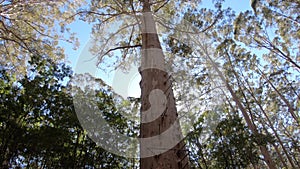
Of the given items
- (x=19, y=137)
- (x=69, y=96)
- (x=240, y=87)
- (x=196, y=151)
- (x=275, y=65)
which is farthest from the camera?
(x=275, y=65)

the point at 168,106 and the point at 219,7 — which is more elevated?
the point at 219,7

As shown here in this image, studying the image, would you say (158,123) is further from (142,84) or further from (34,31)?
(34,31)

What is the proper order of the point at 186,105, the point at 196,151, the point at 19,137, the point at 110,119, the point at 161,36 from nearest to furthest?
the point at 19,137
the point at 196,151
the point at 110,119
the point at 186,105
the point at 161,36

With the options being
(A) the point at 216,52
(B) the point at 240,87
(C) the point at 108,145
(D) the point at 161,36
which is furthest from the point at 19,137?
(B) the point at 240,87

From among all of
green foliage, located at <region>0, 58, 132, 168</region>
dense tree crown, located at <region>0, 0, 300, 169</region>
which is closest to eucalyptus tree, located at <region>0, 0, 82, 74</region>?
dense tree crown, located at <region>0, 0, 300, 169</region>

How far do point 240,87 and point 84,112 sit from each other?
25.1 feet

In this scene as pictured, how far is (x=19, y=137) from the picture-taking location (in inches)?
120

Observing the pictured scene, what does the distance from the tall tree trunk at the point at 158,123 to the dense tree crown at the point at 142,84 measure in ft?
0.05

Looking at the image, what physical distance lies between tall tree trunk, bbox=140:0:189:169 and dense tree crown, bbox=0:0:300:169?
15mm

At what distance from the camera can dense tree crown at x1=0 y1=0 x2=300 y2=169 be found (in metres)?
3.20

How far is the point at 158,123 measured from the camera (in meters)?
1.87

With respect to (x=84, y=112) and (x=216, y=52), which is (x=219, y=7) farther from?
(x=84, y=112)

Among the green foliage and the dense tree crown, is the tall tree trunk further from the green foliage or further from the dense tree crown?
the green foliage

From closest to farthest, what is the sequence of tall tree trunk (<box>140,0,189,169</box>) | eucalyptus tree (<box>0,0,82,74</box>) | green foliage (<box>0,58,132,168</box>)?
A: tall tree trunk (<box>140,0,189,169</box>) → green foliage (<box>0,58,132,168</box>) → eucalyptus tree (<box>0,0,82,74</box>)
